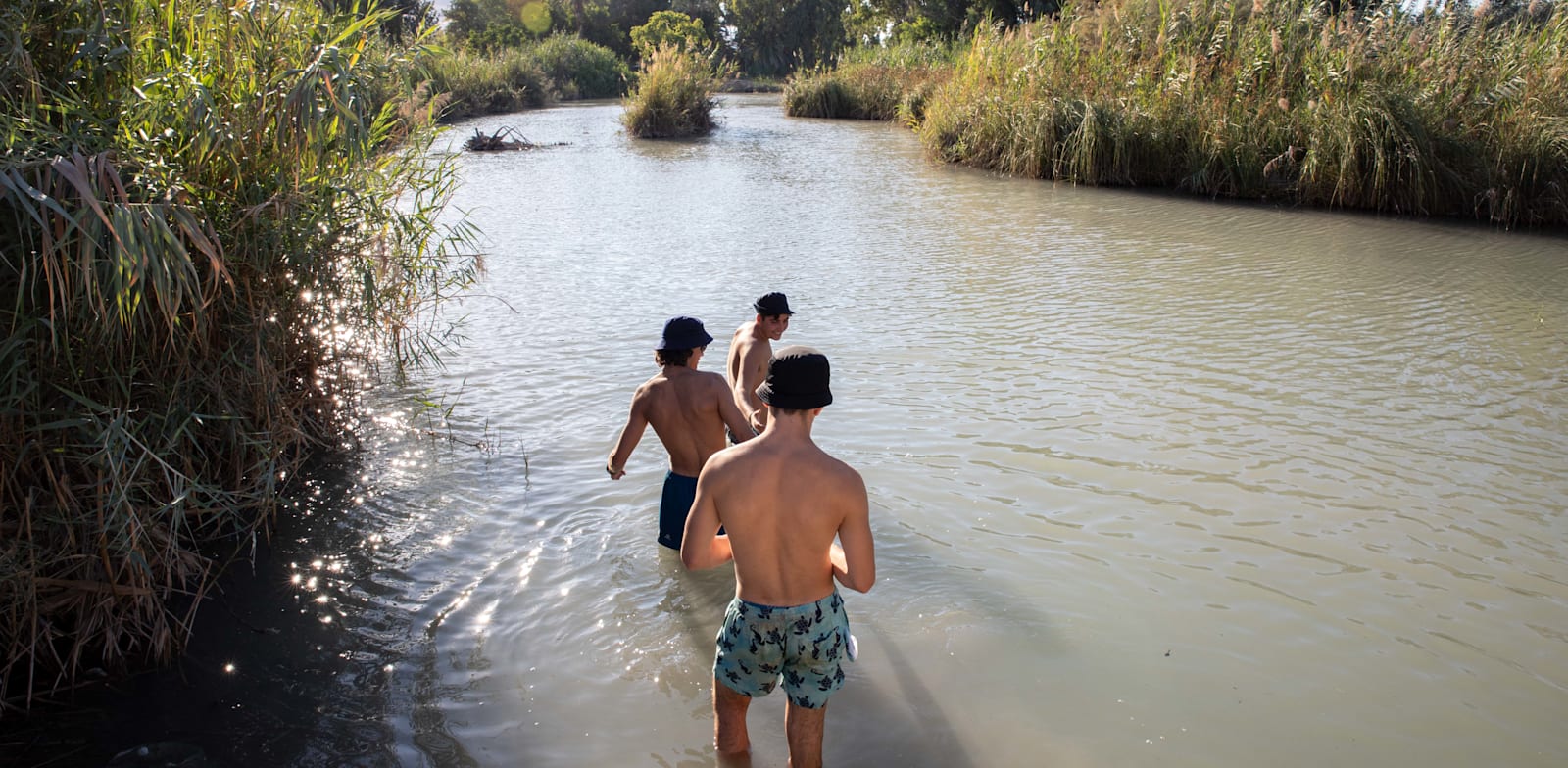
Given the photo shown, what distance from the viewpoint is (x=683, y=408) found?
447 cm

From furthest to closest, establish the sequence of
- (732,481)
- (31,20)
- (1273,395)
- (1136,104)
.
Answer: (1136,104), (1273,395), (31,20), (732,481)

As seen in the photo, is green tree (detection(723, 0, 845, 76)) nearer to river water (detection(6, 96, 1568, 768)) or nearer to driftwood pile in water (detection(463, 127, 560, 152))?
driftwood pile in water (detection(463, 127, 560, 152))

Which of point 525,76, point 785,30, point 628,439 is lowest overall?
point 628,439

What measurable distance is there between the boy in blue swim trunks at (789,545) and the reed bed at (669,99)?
24.1 meters

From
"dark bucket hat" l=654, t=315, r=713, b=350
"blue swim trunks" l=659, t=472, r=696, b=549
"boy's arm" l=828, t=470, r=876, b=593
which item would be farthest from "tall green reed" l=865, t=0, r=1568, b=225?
"boy's arm" l=828, t=470, r=876, b=593

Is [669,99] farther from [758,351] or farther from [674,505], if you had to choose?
[674,505]

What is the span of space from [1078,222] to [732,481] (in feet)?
38.8

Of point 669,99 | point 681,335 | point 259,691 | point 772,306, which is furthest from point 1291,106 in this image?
point 669,99

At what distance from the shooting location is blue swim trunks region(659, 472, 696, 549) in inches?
182

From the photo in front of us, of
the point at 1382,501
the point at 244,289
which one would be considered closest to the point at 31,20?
the point at 244,289

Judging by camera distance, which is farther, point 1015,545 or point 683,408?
point 1015,545

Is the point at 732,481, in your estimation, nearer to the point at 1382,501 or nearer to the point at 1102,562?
the point at 1102,562

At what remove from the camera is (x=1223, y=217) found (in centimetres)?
1395

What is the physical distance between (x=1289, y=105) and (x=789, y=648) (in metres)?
14.5
